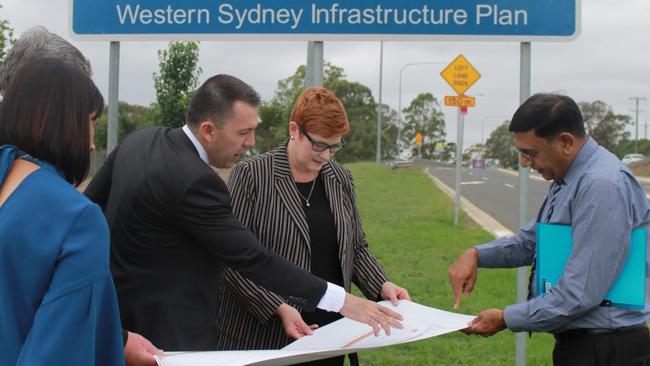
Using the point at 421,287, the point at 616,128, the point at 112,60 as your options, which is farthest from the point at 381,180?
the point at 616,128

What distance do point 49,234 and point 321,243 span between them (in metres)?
1.69

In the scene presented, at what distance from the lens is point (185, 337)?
2.57 meters

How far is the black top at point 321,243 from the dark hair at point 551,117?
928 millimetres

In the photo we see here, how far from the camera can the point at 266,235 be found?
313 cm

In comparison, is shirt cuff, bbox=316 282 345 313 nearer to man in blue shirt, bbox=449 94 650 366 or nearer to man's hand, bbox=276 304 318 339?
man's hand, bbox=276 304 318 339

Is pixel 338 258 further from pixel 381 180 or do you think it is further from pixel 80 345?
pixel 381 180

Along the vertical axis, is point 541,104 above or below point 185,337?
above

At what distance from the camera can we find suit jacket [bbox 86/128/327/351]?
8.03 ft

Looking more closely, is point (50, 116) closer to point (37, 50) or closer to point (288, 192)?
point (37, 50)

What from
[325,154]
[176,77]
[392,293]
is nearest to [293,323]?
[392,293]

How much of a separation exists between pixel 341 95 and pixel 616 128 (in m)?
31.2

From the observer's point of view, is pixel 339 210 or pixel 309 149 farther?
pixel 339 210

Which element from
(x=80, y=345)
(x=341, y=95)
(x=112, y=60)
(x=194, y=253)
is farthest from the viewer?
(x=341, y=95)

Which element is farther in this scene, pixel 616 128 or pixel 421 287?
pixel 616 128
